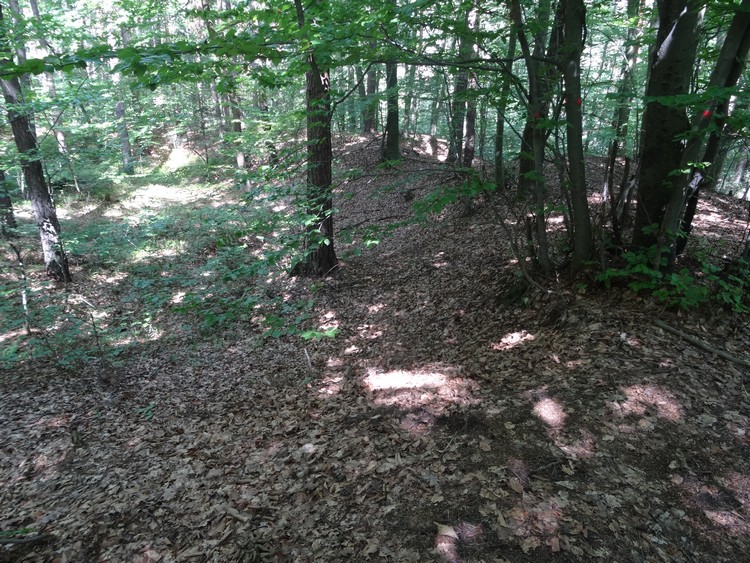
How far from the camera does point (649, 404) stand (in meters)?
3.91

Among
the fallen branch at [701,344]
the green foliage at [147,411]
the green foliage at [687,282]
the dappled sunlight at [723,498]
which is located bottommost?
the green foliage at [147,411]

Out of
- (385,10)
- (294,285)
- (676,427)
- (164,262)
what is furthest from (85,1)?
(676,427)

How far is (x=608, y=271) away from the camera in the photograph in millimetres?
5262

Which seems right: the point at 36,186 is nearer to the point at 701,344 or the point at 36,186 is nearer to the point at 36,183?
the point at 36,183

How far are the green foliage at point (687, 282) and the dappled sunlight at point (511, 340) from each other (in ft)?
4.05

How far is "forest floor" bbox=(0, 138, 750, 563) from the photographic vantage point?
10.1ft

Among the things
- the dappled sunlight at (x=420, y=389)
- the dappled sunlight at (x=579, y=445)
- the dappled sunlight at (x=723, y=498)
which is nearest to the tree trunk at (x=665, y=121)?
the dappled sunlight at (x=579, y=445)

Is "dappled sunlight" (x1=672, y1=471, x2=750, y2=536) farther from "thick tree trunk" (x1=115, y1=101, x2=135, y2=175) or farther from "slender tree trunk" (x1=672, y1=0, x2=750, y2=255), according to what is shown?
"thick tree trunk" (x1=115, y1=101, x2=135, y2=175)

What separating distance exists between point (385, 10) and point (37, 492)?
22.7 feet

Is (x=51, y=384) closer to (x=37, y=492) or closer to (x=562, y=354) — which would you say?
(x=37, y=492)

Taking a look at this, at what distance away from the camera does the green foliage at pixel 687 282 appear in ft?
15.4

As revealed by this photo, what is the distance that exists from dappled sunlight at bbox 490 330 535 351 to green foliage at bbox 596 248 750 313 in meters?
1.23

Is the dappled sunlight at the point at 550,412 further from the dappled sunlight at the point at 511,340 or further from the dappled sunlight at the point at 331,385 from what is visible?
the dappled sunlight at the point at 331,385

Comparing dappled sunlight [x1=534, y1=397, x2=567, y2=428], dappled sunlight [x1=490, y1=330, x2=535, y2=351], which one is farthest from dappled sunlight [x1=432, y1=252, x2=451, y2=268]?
dappled sunlight [x1=534, y1=397, x2=567, y2=428]
